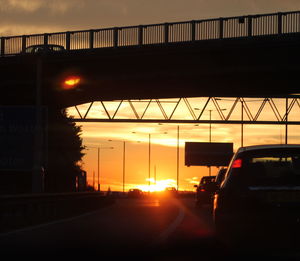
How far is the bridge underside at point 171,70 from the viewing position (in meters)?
41.1

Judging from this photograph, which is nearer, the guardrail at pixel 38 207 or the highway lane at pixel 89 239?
the highway lane at pixel 89 239

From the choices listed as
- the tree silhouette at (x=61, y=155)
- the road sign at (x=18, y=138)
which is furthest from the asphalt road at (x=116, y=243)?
the tree silhouette at (x=61, y=155)

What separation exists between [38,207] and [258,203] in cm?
1485

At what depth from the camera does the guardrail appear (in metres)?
21.1

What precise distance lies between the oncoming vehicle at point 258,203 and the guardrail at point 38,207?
984cm

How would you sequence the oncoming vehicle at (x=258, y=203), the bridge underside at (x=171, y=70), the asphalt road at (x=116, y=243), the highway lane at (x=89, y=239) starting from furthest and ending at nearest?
1. the bridge underside at (x=171, y=70)
2. the highway lane at (x=89, y=239)
3. the asphalt road at (x=116, y=243)
4. the oncoming vehicle at (x=258, y=203)

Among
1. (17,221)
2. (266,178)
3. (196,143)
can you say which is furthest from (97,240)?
(196,143)

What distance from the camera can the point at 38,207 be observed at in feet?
78.3

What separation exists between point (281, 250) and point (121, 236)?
708 centimetres

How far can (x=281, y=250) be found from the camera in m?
9.58

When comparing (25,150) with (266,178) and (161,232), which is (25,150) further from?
(266,178)

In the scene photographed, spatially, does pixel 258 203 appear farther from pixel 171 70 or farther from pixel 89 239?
pixel 171 70

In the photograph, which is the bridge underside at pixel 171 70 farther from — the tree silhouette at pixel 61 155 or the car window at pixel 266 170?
the car window at pixel 266 170

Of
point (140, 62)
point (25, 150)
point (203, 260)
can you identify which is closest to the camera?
point (203, 260)
